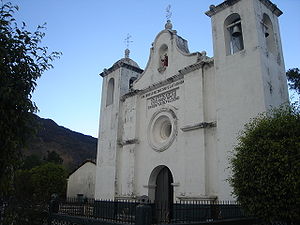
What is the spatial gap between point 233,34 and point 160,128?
19.8 feet

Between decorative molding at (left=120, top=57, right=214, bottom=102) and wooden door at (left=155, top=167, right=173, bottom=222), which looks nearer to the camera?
decorative molding at (left=120, top=57, right=214, bottom=102)

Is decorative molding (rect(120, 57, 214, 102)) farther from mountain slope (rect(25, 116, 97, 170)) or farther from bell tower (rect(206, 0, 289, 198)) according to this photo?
mountain slope (rect(25, 116, 97, 170))

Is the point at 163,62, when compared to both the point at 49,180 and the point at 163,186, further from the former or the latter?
the point at 49,180

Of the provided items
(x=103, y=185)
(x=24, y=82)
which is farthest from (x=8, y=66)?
(x=103, y=185)

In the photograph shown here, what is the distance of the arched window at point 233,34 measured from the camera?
1273 cm

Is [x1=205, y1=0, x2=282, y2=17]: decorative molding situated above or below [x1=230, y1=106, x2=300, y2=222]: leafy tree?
above

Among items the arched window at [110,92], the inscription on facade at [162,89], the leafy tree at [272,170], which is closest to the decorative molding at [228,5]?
the inscription on facade at [162,89]

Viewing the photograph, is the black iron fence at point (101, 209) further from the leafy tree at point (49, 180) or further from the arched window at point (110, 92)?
the leafy tree at point (49, 180)

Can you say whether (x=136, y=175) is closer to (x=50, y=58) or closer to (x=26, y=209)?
(x=26, y=209)

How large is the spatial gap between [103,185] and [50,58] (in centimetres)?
1267

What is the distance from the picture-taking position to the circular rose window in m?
14.5

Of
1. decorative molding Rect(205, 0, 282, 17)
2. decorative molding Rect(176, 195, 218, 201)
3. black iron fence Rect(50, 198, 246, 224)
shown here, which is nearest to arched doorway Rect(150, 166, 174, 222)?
decorative molding Rect(176, 195, 218, 201)

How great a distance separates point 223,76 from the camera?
1214 centimetres

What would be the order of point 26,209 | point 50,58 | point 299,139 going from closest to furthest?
Result: point 50,58 < point 26,209 < point 299,139
